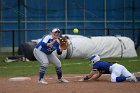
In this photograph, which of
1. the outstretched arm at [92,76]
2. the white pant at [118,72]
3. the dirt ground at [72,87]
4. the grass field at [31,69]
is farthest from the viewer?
the grass field at [31,69]

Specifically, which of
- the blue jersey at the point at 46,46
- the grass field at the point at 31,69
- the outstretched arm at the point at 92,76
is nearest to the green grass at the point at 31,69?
the grass field at the point at 31,69

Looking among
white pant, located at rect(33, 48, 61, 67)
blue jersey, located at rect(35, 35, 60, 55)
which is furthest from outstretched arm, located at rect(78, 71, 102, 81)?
blue jersey, located at rect(35, 35, 60, 55)

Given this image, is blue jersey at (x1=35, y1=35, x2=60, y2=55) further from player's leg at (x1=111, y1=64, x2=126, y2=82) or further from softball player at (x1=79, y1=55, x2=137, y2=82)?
player's leg at (x1=111, y1=64, x2=126, y2=82)

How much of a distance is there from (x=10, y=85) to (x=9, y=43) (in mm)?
17213

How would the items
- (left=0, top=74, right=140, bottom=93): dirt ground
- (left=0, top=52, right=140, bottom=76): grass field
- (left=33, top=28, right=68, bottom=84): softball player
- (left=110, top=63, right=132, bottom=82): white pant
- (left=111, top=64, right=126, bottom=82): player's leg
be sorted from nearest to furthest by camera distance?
(left=0, top=74, right=140, bottom=93): dirt ground, (left=33, top=28, right=68, bottom=84): softball player, (left=111, top=64, right=126, bottom=82): player's leg, (left=110, top=63, right=132, bottom=82): white pant, (left=0, top=52, right=140, bottom=76): grass field

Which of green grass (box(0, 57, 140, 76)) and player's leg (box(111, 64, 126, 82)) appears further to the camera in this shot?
green grass (box(0, 57, 140, 76))

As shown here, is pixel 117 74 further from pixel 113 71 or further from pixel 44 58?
pixel 44 58

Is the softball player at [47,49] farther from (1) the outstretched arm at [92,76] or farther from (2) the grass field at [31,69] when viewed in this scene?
(2) the grass field at [31,69]

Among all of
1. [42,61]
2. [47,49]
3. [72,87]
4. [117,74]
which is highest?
[47,49]

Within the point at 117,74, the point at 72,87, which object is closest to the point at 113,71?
the point at 117,74

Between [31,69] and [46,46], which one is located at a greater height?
[46,46]

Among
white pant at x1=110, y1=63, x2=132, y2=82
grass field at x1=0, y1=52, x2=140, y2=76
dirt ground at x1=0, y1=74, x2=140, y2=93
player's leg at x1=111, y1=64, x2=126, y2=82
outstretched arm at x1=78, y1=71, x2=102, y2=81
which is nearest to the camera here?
dirt ground at x1=0, y1=74, x2=140, y2=93

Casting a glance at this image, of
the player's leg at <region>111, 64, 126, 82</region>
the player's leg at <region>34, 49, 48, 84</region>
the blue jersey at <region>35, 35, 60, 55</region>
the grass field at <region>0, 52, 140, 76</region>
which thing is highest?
the blue jersey at <region>35, 35, 60, 55</region>

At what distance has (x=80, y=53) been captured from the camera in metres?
25.1
